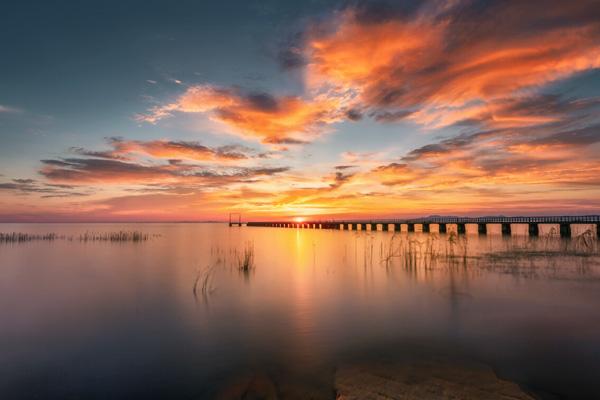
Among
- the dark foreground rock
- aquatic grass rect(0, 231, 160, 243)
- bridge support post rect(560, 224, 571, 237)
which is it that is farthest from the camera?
bridge support post rect(560, 224, 571, 237)

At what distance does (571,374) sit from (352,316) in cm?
786

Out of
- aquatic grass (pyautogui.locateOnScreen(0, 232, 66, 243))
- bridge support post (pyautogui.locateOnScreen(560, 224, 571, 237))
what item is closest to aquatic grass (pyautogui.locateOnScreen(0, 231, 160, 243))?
aquatic grass (pyautogui.locateOnScreen(0, 232, 66, 243))

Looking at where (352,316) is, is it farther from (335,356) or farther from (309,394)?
(309,394)

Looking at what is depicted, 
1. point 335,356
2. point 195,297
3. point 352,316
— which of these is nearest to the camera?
point 335,356

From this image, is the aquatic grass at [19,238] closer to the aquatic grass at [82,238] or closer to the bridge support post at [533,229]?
the aquatic grass at [82,238]

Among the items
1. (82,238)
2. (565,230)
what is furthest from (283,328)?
(82,238)

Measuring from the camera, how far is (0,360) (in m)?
10.9

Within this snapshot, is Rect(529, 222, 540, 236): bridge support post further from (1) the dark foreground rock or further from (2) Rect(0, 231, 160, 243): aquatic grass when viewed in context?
(2) Rect(0, 231, 160, 243): aquatic grass

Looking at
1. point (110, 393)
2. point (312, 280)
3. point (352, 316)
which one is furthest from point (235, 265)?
point (110, 393)

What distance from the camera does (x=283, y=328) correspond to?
46.1 feet

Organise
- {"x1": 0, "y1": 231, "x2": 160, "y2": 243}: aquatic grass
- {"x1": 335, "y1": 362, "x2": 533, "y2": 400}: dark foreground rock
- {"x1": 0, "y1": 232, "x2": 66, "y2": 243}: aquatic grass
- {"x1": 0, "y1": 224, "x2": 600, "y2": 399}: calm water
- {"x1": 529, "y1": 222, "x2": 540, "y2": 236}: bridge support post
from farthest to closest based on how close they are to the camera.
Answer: {"x1": 529, "y1": 222, "x2": 540, "y2": 236}: bridge support post < {"x1": 0, "y1": 231, "x2": 160, "y2": 243}: aquatic grass < {"x1": 0, "y1": 232, "x2": 66, "y2": 243}: aquatic grass < {"x1": 0, "y1": 224, "x2": 600, "y2": 399}: calm water < {"x1": 335, "y1": 362, "x2": 533, "y2": 400}: dark foreground rock

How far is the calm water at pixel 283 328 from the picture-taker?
30.5 feet

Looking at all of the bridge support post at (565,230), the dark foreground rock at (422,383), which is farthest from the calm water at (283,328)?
the bridge support post at (565,230)

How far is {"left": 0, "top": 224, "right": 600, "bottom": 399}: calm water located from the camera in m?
9.29
